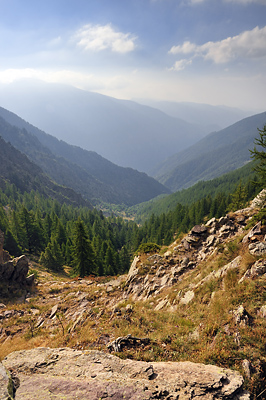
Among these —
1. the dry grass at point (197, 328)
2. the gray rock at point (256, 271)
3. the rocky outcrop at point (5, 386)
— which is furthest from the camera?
the gray rock at point (256, 271)

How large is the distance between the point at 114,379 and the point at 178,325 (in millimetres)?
5325

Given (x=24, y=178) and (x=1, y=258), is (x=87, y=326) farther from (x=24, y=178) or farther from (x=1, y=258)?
(x=24, y=178)

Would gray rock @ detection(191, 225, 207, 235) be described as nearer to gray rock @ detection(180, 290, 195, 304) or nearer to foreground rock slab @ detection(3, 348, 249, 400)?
gray rock @ detection(180, 290, 195, 304)

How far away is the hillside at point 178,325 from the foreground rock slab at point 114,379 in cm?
5

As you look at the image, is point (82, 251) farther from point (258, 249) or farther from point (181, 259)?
point (258, 249)

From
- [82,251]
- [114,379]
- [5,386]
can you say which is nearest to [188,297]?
[114,379]

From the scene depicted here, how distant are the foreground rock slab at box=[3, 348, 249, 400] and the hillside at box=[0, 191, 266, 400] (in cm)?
5

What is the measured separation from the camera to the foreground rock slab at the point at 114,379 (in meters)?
5.74

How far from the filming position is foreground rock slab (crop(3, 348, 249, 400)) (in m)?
5.74

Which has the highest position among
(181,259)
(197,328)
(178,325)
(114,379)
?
(114,379)

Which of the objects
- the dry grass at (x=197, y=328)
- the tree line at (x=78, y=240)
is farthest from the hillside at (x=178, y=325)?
the tree line at (x=78, y=240)

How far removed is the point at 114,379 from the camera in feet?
20.9

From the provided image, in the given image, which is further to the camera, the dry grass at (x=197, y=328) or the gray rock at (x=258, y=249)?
the gray rock at (x=258, y=249)

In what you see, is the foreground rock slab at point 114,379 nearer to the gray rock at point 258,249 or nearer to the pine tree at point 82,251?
the gray rock at point 258,249
